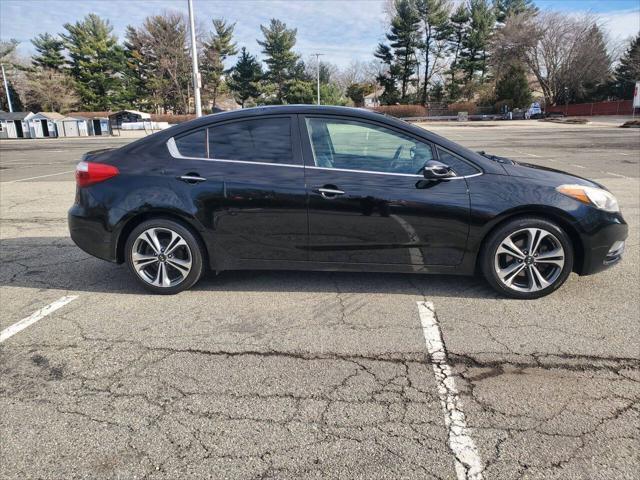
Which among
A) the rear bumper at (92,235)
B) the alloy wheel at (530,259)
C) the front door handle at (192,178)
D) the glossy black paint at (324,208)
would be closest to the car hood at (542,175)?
the glossy black paint at (324,208)

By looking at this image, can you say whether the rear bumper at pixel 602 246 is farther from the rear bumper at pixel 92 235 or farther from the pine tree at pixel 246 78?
the pine tree at pixel 246 78

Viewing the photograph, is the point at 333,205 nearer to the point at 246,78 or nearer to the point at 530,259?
the point at 530,259

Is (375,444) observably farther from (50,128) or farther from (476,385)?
(50,128)

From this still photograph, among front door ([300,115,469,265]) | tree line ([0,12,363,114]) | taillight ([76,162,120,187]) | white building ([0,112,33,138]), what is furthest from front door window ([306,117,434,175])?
tree line ([0,12,363,114])

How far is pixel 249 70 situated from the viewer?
6794 centimetres

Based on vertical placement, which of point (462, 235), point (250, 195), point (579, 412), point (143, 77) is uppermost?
point (143, 77)

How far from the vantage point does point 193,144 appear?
4.07m

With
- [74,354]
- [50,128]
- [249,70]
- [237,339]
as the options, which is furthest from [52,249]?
[249,70]

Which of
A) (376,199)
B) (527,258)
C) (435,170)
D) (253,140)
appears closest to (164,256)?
(253,140)

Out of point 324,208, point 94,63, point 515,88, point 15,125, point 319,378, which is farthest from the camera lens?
point 94,63

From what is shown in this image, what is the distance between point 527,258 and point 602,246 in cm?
59

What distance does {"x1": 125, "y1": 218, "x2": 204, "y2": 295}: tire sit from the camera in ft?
13.3

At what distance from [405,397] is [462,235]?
162 centimetres

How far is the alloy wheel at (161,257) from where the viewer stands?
408 cm
